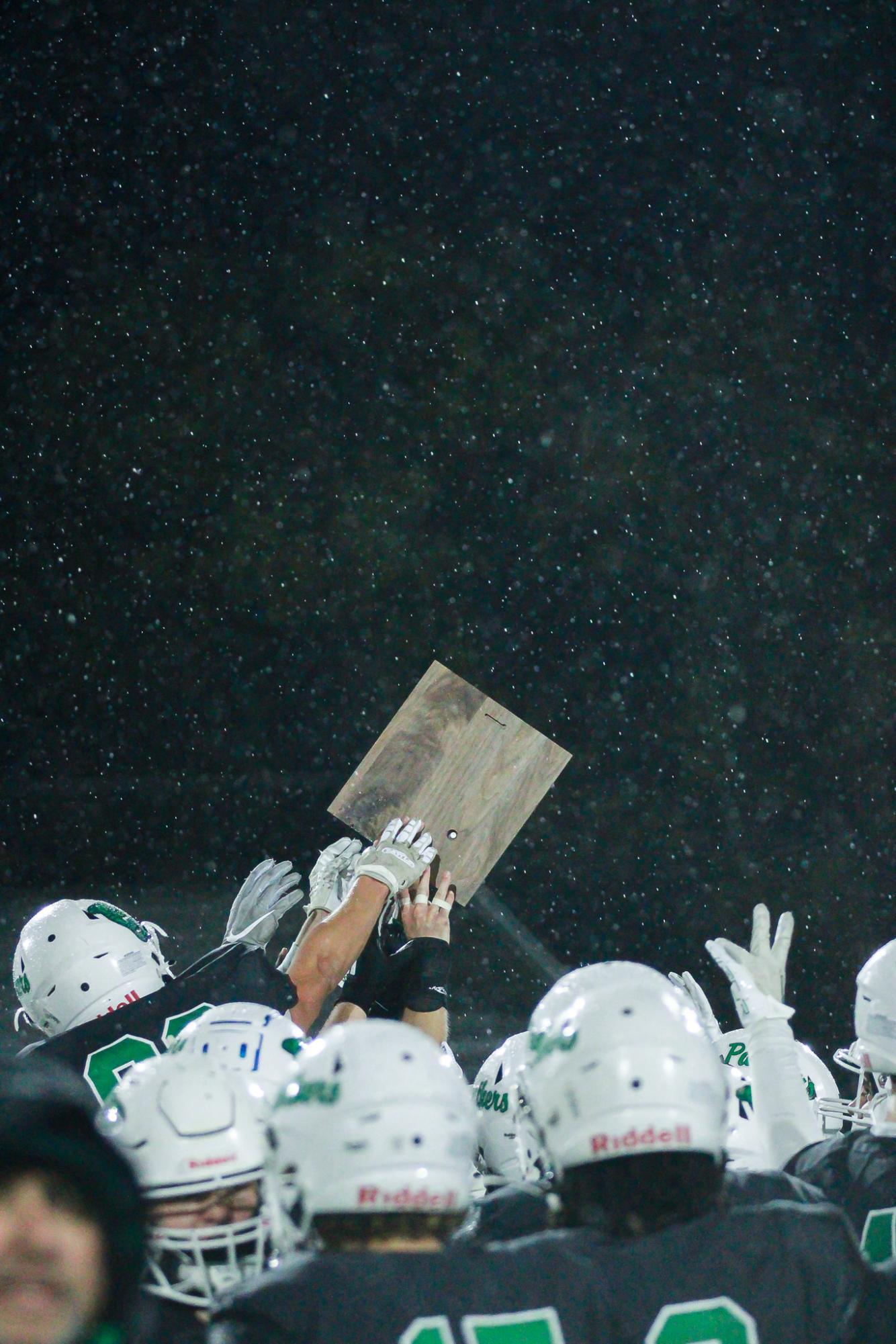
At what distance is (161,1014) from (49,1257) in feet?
5.22

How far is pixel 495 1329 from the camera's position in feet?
3.83

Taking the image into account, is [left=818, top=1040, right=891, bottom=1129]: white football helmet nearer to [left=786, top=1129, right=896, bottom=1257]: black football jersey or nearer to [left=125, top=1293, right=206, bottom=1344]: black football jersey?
[left=786, top=1129, right=896, bottom=1257]: black football jersey

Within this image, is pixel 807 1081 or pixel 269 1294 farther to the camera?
pixel 807 1081

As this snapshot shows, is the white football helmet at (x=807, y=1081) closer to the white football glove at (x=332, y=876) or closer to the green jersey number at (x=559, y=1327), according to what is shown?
the white football glove at (x=332, y=876)

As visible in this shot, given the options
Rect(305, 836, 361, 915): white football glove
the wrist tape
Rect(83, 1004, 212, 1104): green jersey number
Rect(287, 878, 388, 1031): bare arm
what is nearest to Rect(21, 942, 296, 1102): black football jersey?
Rect(83, 1004, 212, 1104): green jersey number

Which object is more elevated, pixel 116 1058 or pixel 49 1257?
pixel 116 1058

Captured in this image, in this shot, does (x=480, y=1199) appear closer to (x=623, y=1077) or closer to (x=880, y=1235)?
(x=623, y=1077)

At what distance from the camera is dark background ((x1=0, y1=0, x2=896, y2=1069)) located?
7.59m

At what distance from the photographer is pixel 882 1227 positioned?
1.69 meters

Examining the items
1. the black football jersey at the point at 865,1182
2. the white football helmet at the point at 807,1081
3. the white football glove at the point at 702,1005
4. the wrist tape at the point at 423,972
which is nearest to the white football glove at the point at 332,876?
the wrist tape at the point at 423,972

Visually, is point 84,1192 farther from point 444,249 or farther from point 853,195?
point 444,249

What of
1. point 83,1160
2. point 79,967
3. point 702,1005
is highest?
point 79,967

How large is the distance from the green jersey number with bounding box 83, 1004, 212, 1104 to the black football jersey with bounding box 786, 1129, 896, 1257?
1.02 meters

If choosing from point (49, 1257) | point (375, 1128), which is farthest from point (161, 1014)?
point (49, 1257)
